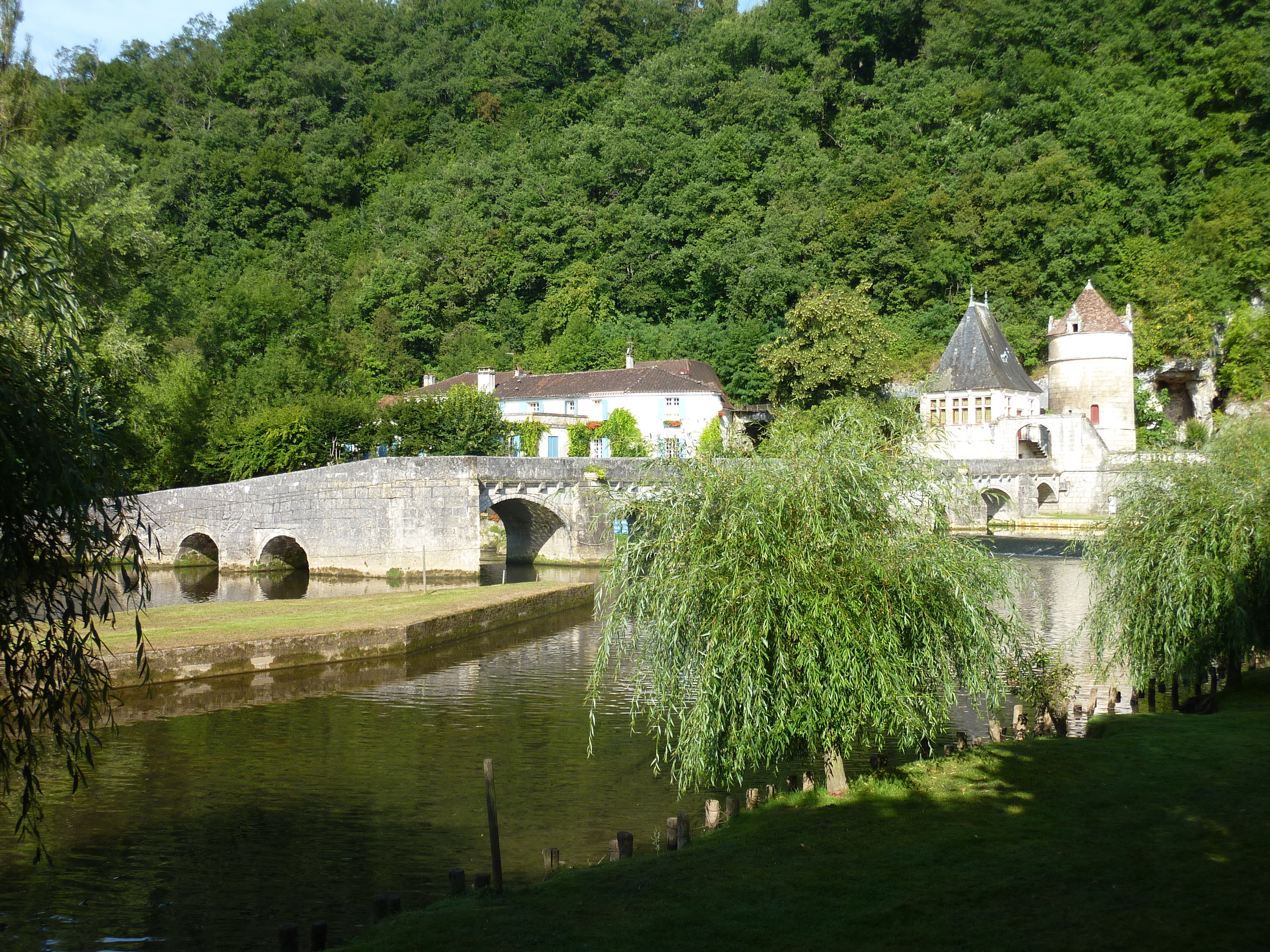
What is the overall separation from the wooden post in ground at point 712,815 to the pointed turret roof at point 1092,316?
47.6m

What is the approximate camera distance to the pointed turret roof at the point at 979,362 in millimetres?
51281

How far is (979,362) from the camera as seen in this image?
51.6 metres

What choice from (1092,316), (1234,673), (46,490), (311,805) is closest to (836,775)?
(311,805)

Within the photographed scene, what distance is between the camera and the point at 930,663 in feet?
33.7

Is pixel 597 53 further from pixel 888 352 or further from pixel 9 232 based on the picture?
pixel 9 232

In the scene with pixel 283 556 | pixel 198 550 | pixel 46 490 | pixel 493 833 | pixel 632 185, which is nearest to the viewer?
pixel 46 490

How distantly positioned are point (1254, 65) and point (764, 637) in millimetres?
57458

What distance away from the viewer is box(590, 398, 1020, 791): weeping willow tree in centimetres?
988

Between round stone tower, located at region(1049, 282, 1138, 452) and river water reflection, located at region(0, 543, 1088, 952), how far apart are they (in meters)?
41.8

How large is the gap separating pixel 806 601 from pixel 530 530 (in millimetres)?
29960

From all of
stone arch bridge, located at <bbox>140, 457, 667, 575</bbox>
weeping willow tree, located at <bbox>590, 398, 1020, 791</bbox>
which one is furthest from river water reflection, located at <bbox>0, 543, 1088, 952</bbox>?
stone arch bridge, located at <bbox>140, 457, 667, 575</bbox>

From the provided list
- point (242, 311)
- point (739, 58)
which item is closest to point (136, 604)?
point (242, 311)

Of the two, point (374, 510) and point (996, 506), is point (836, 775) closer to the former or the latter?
point (374, 510)

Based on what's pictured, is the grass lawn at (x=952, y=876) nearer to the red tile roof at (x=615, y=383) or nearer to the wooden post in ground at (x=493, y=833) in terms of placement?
the wooden post in ground at (x=493, y=833)
